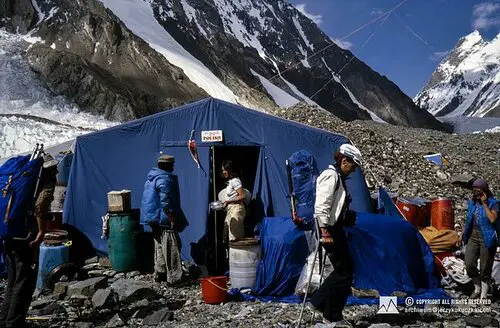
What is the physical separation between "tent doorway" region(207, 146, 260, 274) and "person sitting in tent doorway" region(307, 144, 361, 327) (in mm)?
3607

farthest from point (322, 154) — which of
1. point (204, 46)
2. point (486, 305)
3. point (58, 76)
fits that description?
point (204, 46)

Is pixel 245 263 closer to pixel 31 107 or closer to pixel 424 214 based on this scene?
pixel 424 214

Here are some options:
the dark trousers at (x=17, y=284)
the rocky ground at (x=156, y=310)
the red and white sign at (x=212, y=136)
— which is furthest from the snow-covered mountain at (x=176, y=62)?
the dark trousers at (x=17, y=284)

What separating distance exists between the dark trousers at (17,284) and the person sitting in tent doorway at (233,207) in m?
2.92

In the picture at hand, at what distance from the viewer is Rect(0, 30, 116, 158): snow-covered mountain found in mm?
29500

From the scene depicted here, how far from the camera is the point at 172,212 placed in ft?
24.2

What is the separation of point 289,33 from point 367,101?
39.5 metres

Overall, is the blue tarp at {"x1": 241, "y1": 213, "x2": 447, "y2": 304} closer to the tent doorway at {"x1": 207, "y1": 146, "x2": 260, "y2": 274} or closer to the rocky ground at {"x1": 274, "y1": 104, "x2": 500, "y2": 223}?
the tent doorway at {"x1": 207, "y1": 146, "x2": 260, "y2": 274}

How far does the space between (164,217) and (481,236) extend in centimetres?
434

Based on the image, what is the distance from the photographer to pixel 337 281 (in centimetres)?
488

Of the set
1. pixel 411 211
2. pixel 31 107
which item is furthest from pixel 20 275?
pixel 31 107

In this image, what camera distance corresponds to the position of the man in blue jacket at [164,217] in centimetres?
734

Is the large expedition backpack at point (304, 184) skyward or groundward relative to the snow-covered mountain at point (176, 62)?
groundward

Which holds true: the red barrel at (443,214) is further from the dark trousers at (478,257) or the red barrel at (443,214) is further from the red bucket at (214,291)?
the red bucket at (214,291)
